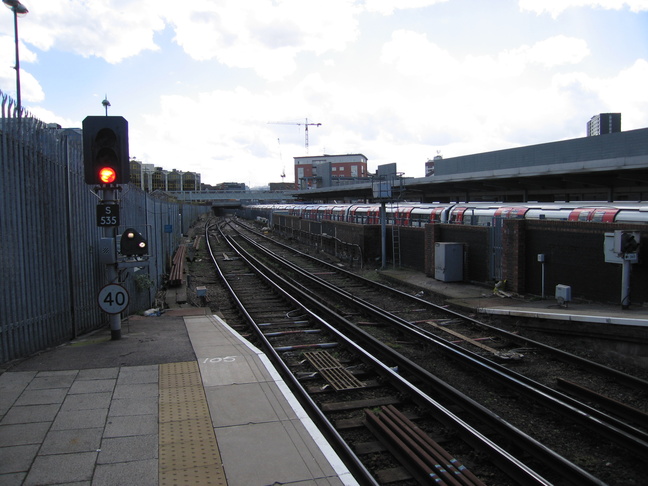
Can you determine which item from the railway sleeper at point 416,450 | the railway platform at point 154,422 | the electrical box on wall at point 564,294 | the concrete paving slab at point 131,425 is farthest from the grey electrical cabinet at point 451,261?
the concrete paving slab at point 131,425

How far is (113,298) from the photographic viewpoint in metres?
8.05

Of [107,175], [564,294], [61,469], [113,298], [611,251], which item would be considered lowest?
[61,469]

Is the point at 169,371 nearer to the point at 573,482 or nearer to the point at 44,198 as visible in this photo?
the point at 44,198

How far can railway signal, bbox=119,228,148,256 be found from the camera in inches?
330

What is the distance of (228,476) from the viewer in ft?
13.6

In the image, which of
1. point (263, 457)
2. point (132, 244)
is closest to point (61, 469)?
point (263, 457)

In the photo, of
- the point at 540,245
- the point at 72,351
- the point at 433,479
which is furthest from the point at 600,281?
the point at 72,351

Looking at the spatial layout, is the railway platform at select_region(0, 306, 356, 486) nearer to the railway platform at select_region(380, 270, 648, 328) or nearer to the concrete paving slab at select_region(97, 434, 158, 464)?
the concrete paving slab at select_region(97, 434, 158, 464)

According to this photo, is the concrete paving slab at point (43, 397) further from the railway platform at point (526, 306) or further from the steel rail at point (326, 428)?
the railway platform at point (526, 306)

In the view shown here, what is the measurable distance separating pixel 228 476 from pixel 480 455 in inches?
109

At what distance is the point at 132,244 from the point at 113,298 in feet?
3.19

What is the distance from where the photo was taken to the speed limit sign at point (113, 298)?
8000 mm

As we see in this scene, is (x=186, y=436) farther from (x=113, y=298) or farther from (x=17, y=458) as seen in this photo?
(x=113, y=298)

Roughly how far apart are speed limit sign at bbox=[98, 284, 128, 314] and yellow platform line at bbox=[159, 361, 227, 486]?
1.94m
